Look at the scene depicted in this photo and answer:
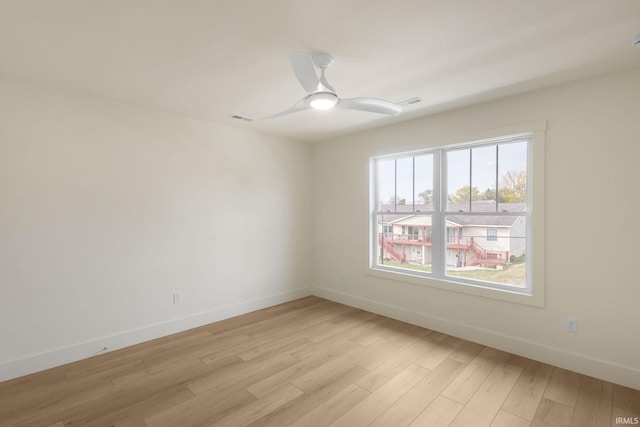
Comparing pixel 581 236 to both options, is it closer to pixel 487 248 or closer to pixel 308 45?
pixel 487 248

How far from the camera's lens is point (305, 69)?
6.37ft

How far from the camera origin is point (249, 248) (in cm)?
418

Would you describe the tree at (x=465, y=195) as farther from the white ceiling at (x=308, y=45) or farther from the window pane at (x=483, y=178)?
the white ceiling at (x=308, y=45)

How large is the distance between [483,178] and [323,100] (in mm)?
2118

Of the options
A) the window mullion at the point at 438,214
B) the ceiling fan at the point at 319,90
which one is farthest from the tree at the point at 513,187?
the ceiling fan at the point at 319,90

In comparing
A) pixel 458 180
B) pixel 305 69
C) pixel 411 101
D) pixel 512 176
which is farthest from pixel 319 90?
pixel 512 176

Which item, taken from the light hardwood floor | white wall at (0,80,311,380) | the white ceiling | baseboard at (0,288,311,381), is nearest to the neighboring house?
the light hardwood floor

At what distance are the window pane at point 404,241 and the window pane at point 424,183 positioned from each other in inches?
5.9

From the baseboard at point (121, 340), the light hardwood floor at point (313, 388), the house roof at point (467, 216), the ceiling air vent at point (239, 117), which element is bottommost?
the light hardwood floor at point (313, 388)

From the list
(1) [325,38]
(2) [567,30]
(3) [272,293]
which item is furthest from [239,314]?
(2) [567,30]

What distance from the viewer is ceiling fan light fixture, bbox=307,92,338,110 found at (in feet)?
6.89

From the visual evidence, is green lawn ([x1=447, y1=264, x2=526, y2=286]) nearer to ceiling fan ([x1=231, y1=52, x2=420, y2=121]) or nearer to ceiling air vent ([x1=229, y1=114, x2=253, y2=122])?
ceiling fan ([x1=231, y1=52, x2=420, y2=121])

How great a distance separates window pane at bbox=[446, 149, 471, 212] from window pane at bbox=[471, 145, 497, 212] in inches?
2.5

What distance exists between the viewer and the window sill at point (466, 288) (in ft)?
9.21
